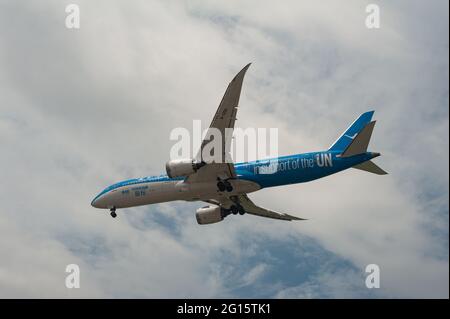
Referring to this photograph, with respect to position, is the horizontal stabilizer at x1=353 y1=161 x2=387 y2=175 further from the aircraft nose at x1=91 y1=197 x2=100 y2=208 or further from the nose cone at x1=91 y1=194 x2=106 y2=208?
the aircraft nose at x1=91 y1=197 x2=100 y2=208

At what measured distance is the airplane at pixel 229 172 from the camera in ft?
162

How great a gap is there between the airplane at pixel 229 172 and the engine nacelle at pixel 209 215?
98.3 inches

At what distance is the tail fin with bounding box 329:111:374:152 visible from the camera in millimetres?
53219

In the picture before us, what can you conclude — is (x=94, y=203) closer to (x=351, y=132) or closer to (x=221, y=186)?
(x=221, y=186)

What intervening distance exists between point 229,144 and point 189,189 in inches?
260

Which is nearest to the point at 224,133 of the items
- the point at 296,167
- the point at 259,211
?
the point at 296,167

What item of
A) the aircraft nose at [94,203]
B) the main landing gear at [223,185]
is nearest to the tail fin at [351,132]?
the main landing gear at [223,185]

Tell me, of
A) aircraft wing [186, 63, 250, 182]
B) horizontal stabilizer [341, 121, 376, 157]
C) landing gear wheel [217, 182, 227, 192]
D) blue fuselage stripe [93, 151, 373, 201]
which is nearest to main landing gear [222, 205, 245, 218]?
blue fuselage stripe [93, 151, 373, 201]

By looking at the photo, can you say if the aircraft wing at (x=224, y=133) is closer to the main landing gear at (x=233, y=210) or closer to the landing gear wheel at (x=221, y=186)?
the landing gear wheel at (x=221, y=186)
